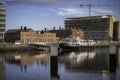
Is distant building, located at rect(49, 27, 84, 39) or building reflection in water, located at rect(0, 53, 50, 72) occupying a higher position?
distant building, located at rect(49, 27, 84, 39)

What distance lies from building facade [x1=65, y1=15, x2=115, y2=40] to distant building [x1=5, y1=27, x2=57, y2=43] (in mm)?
41454

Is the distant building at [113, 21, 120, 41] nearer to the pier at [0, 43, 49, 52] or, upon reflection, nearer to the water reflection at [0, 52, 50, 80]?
the pier at [0, 43, 49, 52]

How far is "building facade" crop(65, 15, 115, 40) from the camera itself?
135 metres

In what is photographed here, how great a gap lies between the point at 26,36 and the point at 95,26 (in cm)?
5810

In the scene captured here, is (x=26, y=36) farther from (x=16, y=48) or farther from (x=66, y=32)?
(x=66, y=32)

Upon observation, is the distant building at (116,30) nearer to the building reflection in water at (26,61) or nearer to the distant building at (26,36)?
the distant building at (26,36)

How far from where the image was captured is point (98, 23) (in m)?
138

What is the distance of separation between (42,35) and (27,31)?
602 centimetres

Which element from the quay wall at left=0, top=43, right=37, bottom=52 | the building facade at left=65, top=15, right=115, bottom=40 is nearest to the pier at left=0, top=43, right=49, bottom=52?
the quay wall at left=0, top=43, right=37, bottom=52

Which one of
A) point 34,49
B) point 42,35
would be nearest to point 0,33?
point 42,35

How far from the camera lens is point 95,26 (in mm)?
137875

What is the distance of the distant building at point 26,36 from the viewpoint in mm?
Answer: 85387

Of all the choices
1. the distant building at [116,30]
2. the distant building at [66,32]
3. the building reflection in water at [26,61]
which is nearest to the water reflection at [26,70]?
the building reflection in water at [26,61]

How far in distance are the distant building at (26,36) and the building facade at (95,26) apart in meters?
41.5
